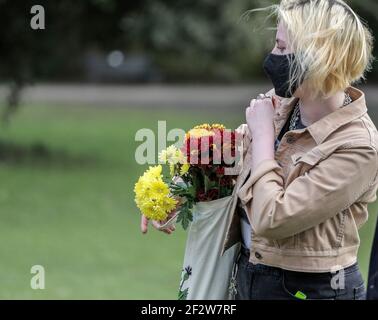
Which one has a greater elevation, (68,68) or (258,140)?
(68,68)

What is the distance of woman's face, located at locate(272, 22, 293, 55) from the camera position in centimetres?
317

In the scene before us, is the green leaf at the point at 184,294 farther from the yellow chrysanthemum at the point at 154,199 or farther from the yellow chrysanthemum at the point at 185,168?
the yellow chrysanthemum at the point at 185,168

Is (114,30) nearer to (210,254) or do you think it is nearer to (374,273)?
(210,254)

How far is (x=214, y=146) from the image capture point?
3.38m

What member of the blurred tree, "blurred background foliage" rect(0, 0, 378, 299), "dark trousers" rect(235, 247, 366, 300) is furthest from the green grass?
"dark trousers" rect(235, 247, 366, 300)

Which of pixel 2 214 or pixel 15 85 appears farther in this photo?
pixel 15 85

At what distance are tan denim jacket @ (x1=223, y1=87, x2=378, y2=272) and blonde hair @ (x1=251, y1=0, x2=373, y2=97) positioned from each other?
137mm

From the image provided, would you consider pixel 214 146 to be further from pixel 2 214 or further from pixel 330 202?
pixel 2 214

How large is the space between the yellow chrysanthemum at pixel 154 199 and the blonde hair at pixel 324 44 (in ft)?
2.15

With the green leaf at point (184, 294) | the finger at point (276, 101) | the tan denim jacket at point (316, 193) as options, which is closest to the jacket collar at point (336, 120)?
the tan denim jacket at point (316, 193)

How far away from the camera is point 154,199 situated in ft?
11.2

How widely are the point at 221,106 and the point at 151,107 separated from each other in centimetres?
267

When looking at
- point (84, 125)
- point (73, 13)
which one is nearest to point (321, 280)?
point (73, 13)

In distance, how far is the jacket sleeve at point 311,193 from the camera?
306 cm
